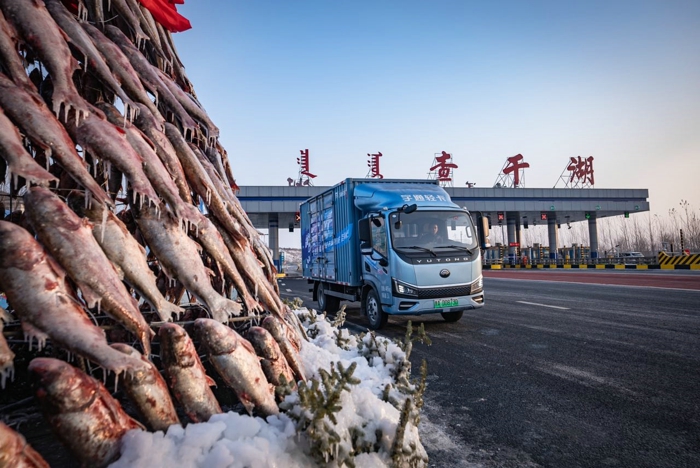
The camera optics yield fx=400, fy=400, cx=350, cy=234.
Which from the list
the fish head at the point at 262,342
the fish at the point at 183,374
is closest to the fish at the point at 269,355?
the fish head at the point at 262,342

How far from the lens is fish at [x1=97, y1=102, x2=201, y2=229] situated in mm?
1924

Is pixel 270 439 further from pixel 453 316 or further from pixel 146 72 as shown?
pixel 453 316

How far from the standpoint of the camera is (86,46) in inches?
76.9

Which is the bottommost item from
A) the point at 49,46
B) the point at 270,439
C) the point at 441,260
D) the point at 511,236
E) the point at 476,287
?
the point at 270,439

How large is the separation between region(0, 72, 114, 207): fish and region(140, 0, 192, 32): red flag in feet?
4.22

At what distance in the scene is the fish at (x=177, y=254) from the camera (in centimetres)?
188

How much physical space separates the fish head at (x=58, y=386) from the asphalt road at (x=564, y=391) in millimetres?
2415

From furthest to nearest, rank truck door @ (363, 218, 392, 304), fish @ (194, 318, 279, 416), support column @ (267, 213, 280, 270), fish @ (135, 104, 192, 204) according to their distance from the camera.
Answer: support column @ (267, 213, 280, 270) < truck door @ (363, 218, 392, 304) < fish @ (135, 104, 192, 204) < fish @ (194, 318, 279, 416)

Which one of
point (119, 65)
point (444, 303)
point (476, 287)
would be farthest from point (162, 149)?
point (476, 287)

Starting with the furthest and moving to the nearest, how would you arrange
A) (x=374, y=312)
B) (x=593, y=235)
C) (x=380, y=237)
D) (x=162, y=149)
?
1. (x=593, y=235)
2. (x=374, y=312)
3. (x=380, y=237)
4. (x=162, y=149)

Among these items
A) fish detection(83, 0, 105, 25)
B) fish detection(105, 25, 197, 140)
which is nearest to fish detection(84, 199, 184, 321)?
fish detection(105, 25, 197, 140)

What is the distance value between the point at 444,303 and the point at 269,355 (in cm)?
629

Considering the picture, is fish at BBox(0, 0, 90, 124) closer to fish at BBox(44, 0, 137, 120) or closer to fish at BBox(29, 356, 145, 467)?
fish at BBox(44, 0, 137, 120)

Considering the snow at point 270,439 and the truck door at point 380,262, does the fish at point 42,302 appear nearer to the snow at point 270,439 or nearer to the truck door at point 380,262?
the snow at point 270,439
